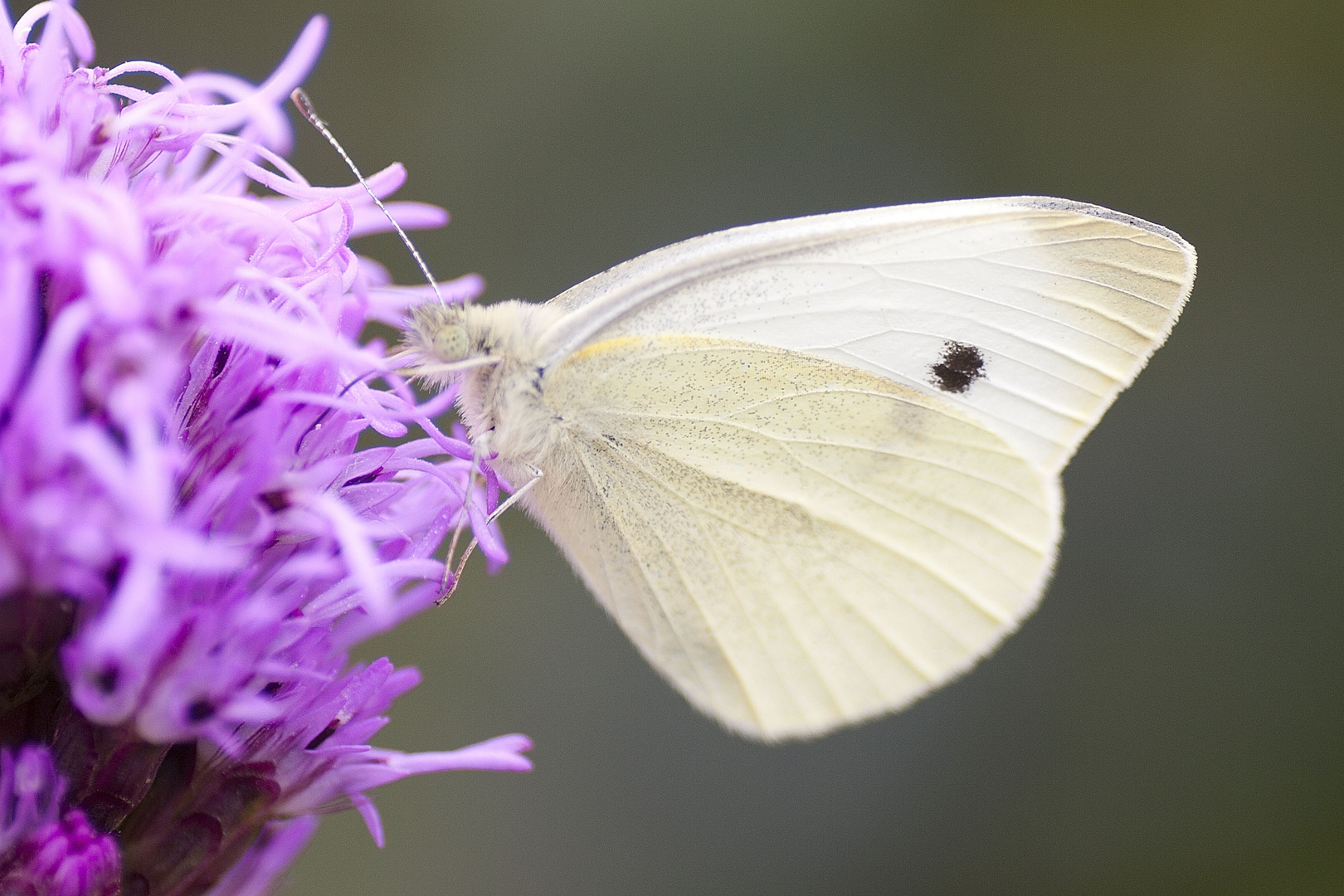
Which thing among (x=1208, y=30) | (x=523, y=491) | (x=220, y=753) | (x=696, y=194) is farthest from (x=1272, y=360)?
(x=220, y=753)

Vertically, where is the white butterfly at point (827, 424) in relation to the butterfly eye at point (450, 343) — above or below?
above

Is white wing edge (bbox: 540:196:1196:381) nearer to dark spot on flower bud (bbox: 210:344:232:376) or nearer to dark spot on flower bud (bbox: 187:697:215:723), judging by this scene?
dark spot on flower bud (bbox: 210:344:232:376)

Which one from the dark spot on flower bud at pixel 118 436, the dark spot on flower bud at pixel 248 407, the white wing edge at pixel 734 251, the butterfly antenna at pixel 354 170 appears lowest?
the dark spot on flower bud at pixel 118 436

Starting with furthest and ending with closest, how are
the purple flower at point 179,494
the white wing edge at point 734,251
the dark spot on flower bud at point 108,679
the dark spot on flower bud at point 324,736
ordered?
the white wing edge at point 734,251, the dark spot on flower bud at point 324,736, the dark spot on flower bud at point 108,679, the purple flower at point 179,494

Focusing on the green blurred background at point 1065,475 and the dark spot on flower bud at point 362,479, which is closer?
the dark spot on flower bud at point 362,479

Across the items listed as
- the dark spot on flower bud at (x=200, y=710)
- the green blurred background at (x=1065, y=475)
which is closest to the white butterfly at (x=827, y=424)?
the dark spot on flower bud at (x=200, y=710)

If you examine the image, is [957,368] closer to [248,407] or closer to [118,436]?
[248,407]

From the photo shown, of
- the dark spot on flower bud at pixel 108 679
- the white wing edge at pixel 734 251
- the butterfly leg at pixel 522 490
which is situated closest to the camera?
the dark spot on flower bud at pixel 108 679

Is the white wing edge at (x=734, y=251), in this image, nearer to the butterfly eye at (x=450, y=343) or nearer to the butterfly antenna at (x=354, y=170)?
the butterfly eye at (x=450, y=343)
